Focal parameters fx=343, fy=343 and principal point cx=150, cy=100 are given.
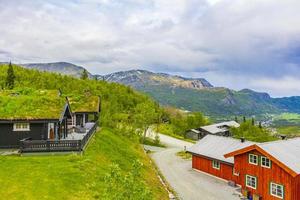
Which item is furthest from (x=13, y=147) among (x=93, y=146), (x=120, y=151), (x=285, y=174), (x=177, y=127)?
(x=177, y=127)

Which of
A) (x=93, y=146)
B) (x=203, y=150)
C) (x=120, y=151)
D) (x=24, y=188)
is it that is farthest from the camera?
(x=203, y=150)

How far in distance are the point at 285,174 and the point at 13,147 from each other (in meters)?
30.1

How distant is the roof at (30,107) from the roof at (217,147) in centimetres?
2371

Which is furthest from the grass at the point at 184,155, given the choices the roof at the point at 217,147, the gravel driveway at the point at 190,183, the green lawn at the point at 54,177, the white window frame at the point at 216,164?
the green lawn at the point at 54,177

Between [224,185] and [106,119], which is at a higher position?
[106,119]

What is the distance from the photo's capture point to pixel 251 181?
138ft

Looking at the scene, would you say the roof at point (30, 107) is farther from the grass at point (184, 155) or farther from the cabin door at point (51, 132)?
the grass at point (184, 155)

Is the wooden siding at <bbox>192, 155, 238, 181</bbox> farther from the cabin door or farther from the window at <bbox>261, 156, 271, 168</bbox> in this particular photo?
the cabin door

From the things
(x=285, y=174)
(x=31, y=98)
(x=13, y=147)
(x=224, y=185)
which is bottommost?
(x=224, y=185)

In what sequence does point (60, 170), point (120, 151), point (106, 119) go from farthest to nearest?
point (106, 119) → point (120, 151) → point (60, 170)

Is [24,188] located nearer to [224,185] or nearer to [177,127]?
[224,185]

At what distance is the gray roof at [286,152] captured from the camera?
123 feet

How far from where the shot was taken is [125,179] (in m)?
15.6

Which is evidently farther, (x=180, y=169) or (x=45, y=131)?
(x=180, y=169)
